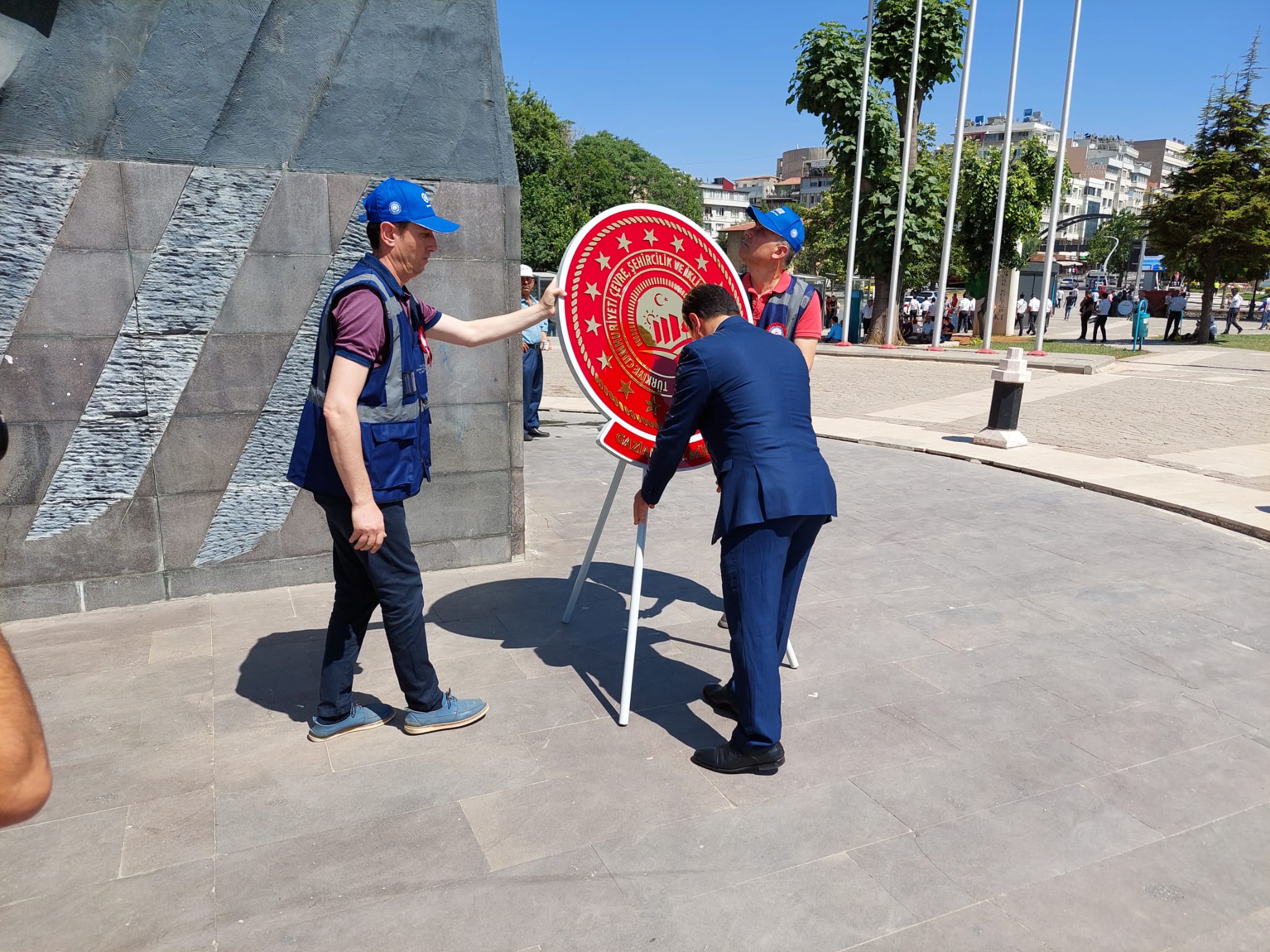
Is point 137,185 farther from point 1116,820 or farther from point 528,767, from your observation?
point 1116,820

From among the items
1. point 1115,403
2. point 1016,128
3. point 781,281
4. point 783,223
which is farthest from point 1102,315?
point 1016,128

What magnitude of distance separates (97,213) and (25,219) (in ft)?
0.97

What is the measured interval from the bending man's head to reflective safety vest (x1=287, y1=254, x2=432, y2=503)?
1.03 m

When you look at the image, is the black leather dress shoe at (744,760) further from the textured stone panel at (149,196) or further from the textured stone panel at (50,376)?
the textured stone panel at (149,196)

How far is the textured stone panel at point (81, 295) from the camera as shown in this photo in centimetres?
435

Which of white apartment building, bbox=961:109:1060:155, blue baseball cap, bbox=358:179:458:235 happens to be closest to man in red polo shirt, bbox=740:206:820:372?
blue baseball cap, bbox=358:179:458:235

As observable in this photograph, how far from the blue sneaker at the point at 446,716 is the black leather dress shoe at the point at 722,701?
3.09 ft

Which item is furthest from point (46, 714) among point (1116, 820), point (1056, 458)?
point (1056, 458)

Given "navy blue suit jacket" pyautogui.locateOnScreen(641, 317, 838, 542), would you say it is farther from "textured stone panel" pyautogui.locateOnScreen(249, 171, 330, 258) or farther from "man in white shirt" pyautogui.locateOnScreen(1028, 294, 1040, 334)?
"man in white shirt" pyautogui.locateOnScreen(1028, 294, 1040, 334)

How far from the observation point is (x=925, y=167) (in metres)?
26.4

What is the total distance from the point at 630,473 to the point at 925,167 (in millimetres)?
21524

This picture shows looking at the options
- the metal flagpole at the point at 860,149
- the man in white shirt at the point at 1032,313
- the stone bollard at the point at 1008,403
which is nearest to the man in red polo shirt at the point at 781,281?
the stone bollard at the point at 1008,403

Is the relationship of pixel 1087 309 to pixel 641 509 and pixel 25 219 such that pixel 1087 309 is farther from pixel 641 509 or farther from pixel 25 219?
pixel 25 219

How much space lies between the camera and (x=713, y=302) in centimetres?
324
